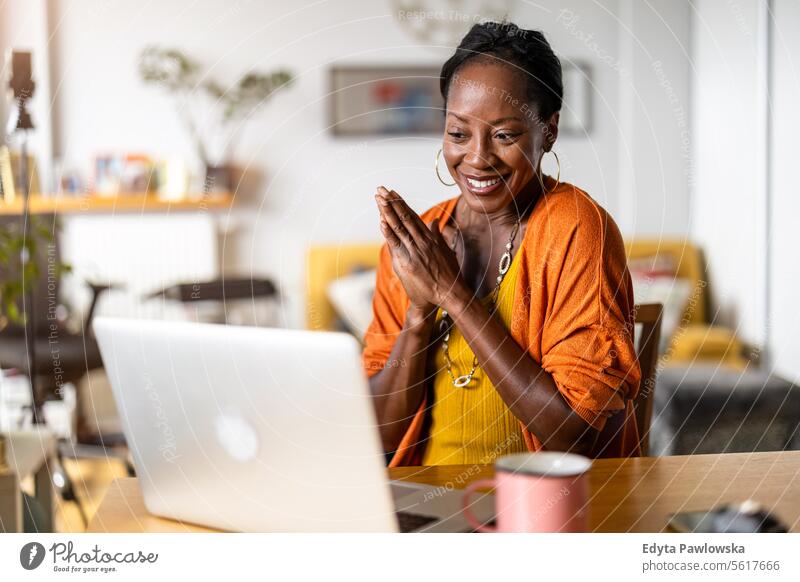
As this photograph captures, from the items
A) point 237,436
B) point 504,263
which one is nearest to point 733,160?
point 504,263

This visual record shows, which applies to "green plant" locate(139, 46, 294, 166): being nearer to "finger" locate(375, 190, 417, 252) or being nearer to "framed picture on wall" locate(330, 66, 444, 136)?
"framed picture on wall" locate(330, 66, 444, 136)

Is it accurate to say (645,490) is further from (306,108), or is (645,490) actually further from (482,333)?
(306,108)

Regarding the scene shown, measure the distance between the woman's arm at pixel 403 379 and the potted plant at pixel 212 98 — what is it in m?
1.73

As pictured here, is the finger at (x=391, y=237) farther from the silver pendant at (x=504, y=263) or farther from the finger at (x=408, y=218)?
the silver pendant at (x=504, y=263)

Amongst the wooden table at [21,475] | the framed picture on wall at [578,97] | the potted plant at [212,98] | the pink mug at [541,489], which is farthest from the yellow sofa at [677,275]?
the pink mug at [541,489]

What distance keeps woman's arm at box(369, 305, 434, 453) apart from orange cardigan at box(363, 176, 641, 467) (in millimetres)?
15

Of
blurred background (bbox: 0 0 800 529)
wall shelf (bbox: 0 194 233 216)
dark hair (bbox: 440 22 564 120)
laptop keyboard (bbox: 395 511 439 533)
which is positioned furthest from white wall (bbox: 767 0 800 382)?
wall shelf (bbox: 0 194 233 216)

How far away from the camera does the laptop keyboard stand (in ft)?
2.44

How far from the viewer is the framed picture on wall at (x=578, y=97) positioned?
2.59 m

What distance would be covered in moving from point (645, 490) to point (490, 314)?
0.80 ft

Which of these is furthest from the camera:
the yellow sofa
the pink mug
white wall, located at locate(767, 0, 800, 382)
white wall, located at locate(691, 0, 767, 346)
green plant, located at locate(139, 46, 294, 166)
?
green plant, located at locate(139, 46, 294, 166)

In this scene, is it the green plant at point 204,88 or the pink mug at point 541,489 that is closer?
the pink mug at point 541,489
